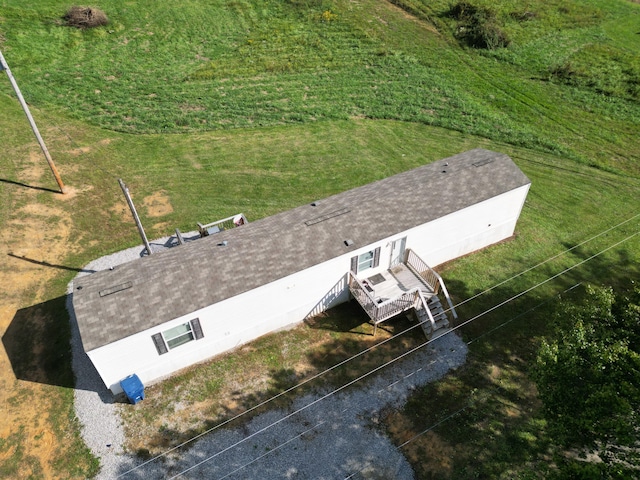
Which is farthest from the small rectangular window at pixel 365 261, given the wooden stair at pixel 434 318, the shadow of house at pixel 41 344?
the shadow of house at pixel 41 344

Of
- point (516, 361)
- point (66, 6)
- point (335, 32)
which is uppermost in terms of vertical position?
point (66, 6)

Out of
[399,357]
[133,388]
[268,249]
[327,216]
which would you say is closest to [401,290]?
[399,357]

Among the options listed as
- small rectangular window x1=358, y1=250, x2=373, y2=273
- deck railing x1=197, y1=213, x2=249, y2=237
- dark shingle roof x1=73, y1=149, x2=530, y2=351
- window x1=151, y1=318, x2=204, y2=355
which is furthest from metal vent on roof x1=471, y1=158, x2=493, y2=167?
window x1=151, y1=318, x2=204, y2=355

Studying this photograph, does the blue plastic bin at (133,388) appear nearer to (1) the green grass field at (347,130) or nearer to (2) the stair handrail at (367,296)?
(1) the green grass field at (347,130)

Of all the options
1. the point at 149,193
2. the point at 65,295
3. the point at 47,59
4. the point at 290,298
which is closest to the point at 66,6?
the point at 47,59

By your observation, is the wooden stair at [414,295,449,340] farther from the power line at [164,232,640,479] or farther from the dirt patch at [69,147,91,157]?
the dirt patch at [69,147,91,157]

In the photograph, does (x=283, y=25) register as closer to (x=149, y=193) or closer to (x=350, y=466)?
(x=149, y=193)

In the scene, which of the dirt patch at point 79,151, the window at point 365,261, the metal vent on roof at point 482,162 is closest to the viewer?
the window at point 365,261
